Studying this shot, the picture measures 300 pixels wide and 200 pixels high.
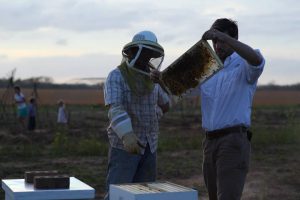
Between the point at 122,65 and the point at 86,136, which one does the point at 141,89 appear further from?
the point at 86,136

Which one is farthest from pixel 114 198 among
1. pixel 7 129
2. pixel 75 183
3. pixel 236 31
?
pixel 7 129

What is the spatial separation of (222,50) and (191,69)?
34 cm

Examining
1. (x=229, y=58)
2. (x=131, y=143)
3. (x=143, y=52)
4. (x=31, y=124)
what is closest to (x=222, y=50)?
(x=229, y=58)

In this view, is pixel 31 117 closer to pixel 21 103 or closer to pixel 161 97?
pixel 21 103

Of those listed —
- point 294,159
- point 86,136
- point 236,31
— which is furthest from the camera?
point 86,136

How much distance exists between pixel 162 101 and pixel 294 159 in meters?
9.65

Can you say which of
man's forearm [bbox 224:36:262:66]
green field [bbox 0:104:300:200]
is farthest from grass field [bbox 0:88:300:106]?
man's forearm [bbox 224:36:262:66]

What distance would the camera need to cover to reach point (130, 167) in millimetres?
5023

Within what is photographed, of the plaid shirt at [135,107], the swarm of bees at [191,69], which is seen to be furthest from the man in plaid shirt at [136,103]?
the swarm of bees at [191,69]

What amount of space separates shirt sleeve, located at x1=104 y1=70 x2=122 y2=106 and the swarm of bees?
1.27 feet

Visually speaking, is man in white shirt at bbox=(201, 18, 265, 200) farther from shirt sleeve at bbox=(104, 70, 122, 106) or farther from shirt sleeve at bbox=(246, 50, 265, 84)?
shirt sleeve at bbox=(104, 70, 122, 106)

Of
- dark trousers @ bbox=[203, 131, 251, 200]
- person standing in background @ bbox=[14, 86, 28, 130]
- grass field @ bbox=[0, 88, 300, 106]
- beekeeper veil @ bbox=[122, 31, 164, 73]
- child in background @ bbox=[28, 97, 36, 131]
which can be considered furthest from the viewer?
grass field @ bbox=[0, 88, 300, 106]

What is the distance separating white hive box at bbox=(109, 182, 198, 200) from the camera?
145 inches

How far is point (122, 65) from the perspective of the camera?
5094 mm
